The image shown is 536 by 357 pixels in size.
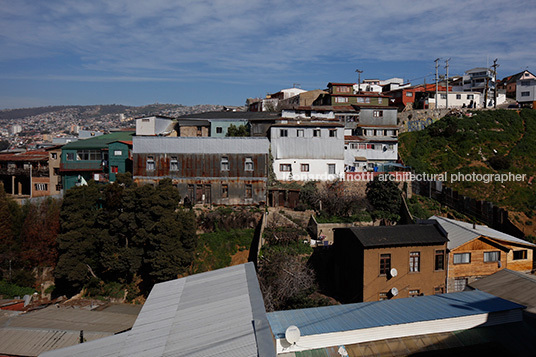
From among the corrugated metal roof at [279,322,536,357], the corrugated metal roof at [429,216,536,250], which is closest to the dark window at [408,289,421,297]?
the corrugated metal roof at [429,216,536,250]

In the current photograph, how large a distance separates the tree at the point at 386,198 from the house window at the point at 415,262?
7.54m

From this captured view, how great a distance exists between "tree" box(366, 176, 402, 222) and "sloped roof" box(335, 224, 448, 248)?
6.57 metres

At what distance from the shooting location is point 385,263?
64.0 ft

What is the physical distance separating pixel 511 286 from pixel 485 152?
25.4 meters

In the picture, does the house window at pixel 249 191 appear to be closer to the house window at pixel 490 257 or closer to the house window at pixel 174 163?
the house window at pixel 174 163

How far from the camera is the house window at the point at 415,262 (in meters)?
19.7

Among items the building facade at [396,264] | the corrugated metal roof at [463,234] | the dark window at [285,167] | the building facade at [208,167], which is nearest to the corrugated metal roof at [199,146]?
the building facade at [208,167]

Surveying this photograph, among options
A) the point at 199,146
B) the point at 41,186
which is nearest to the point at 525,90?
the point at 199,146

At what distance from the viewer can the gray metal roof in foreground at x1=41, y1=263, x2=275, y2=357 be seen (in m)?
8.62

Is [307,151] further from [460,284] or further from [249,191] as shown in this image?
[460,284]

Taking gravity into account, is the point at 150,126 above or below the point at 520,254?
above

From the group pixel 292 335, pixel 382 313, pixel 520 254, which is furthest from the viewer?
pixel 520 254

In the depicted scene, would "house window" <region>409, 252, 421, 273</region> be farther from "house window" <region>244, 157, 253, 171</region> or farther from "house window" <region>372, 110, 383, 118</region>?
"house window" <region>372, 110, 383, 118</region>

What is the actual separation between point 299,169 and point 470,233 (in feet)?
47.1
